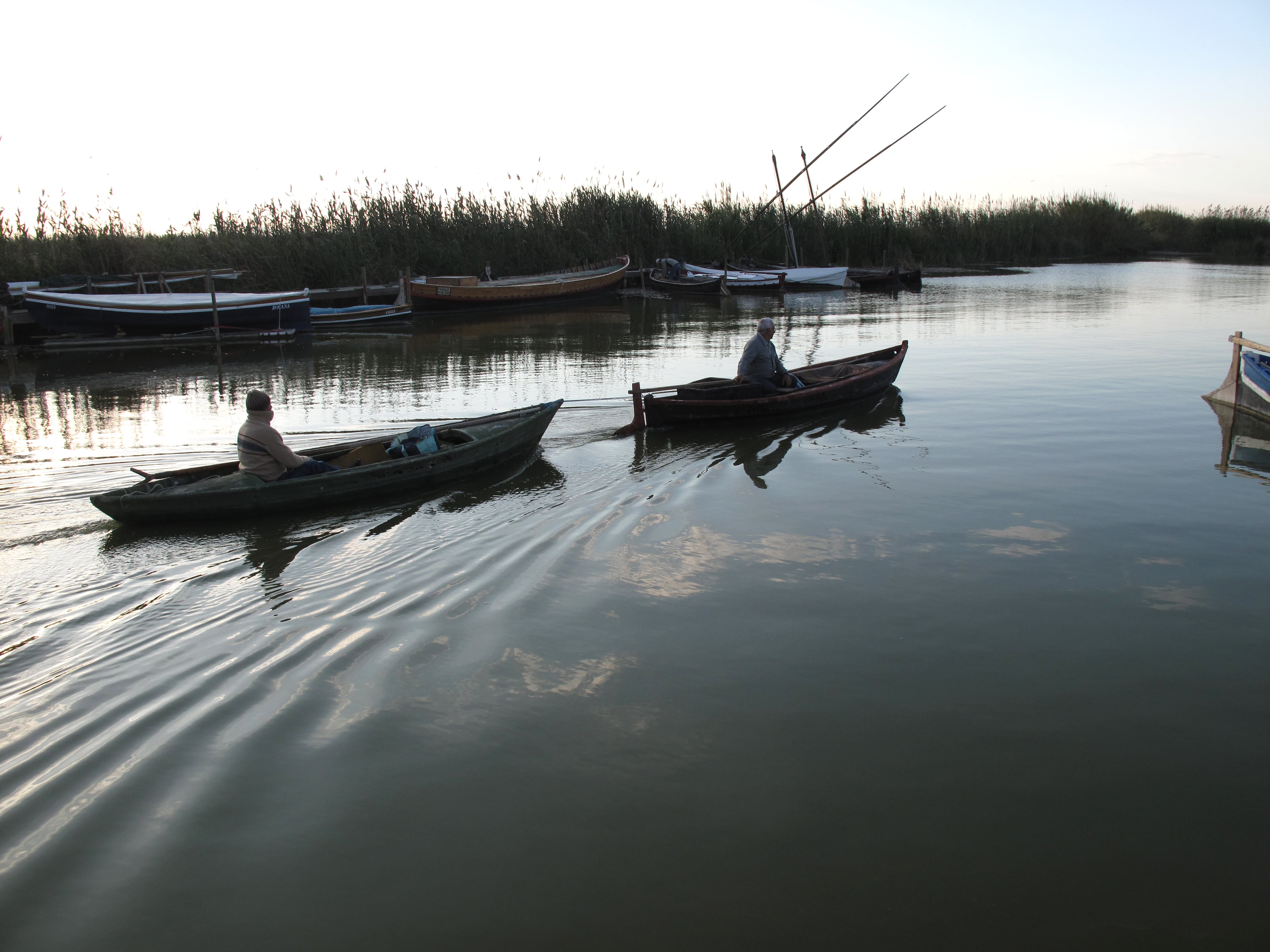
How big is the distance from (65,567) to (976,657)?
6.24m

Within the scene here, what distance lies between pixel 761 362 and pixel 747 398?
503 millimetres

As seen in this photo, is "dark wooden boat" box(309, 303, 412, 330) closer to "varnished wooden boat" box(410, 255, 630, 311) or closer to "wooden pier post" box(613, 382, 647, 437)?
"varnished wooden boat" box(410, 255, 630, 311)

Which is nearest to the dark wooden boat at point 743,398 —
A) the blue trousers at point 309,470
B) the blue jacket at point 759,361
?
the blue jacket at point 759,361

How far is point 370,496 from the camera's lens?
748cm

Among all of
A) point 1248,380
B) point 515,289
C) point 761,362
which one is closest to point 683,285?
point 515,289

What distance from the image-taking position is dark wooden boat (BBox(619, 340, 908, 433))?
997 cm

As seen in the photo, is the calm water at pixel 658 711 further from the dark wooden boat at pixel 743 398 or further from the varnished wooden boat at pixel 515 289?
the varnished wooden boat at pixel 515 289

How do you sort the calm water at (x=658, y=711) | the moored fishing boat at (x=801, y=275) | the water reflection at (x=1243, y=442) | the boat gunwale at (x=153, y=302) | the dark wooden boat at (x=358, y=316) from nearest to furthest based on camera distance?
the calm water at (x=658, y=711), the water reflection at (x=1243, y=442), the boat gunwale at (x=153, y=302), the dark wooden boat at (x=358, y=316), the moored fishing boat at (x=801, y=275)

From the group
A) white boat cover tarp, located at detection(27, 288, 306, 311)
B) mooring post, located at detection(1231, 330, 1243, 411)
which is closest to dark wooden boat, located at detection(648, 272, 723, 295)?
white boat cover tarp, located at detection(27, 288, 306, 311)

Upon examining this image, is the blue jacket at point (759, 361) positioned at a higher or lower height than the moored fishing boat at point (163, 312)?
lower

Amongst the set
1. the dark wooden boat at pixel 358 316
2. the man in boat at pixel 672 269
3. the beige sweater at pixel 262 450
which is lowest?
the beige sweater at pixel 262 450

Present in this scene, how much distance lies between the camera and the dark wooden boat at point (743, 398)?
9.97m

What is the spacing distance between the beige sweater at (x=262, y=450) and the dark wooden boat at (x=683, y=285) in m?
23.4

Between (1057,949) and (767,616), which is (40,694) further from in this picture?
(1057,949)
